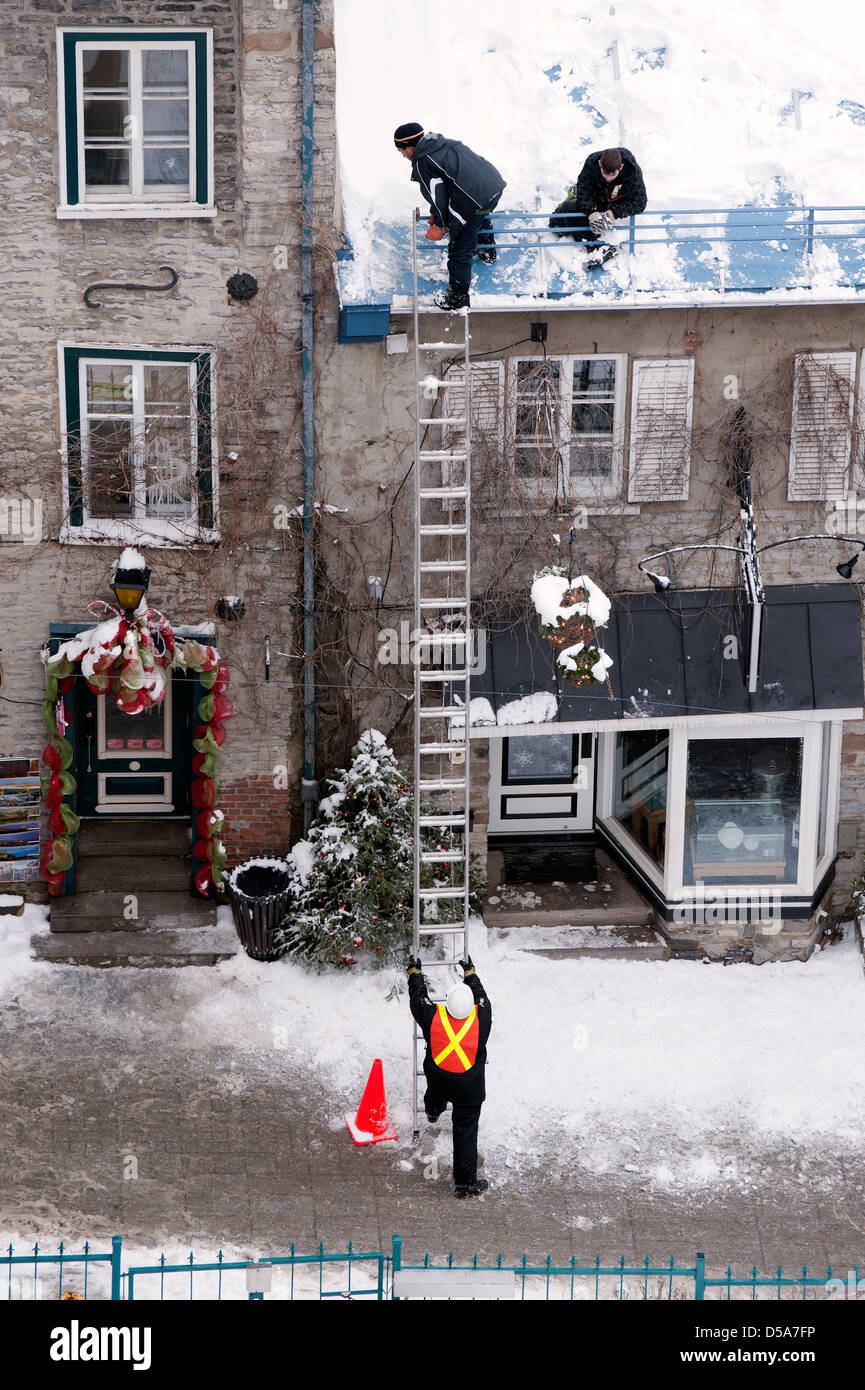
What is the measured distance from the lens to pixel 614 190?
12.7 metres

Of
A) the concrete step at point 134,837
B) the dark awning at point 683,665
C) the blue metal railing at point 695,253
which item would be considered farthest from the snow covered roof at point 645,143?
the concrete step at point 134,837

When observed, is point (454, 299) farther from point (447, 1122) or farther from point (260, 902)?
point (447, 1122)

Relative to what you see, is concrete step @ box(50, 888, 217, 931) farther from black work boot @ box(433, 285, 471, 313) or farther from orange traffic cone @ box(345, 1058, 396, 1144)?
black work boot @ box(433, 285, 471, 313)

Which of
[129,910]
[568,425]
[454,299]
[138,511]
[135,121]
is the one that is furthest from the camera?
[129,910]

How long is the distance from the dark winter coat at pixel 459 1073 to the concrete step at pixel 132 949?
340 centimetres

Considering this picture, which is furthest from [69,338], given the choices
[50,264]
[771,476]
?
[771,476]

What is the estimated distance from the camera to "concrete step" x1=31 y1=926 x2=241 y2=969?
43.3ft

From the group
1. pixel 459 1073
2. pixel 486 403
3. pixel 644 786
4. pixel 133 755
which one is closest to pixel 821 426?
pixel 486 403

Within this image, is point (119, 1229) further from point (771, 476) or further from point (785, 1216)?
point (771, 476)

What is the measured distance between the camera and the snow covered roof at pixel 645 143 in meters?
12.8

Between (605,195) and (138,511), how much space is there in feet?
15.9

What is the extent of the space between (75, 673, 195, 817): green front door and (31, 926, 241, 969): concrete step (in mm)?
1430

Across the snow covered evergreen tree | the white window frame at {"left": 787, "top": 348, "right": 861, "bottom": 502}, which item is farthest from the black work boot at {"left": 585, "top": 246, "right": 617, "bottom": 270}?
the snow covered evergreen tree

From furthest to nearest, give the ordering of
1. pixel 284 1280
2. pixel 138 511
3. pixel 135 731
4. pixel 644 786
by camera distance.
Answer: pixel 644 786, pixel 135 731, pixel 138 511, pixel 284 1280
